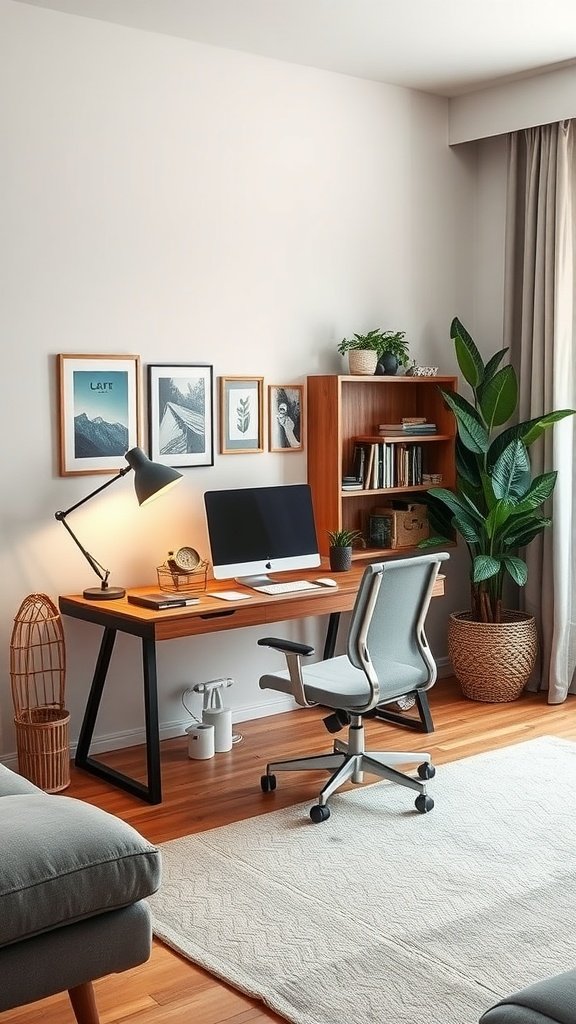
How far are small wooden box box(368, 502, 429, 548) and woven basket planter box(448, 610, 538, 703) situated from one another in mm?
482

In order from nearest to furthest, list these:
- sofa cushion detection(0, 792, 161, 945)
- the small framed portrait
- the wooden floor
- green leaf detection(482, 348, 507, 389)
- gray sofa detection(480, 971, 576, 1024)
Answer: gray sofa detection(480, 971, 576, 1024) → sofa cushion detection(0, 792, 161, 945) → the wooden floor → the small framed portrait → green leaf detection(482, 348, 507, 389)

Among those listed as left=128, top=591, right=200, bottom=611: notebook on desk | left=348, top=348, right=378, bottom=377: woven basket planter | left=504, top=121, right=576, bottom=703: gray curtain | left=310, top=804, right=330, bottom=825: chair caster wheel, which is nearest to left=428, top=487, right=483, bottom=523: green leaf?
left=504, top=121, right=576, bottom=703: gray curtain

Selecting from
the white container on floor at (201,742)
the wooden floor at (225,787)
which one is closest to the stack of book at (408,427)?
the wooden floor at (225,787)

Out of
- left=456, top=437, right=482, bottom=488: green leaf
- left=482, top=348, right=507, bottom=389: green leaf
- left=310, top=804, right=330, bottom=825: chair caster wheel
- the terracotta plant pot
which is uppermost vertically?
left=482, top=348, right=507, bottom=389: green leaf

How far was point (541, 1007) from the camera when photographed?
1758mm

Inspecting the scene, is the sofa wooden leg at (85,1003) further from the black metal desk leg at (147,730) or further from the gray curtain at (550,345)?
the gray curtain at (550,345)

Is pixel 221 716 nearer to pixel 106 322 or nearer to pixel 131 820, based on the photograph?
pixel 131 820

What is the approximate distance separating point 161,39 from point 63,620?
2378mm

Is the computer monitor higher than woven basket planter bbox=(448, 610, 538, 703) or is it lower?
higher

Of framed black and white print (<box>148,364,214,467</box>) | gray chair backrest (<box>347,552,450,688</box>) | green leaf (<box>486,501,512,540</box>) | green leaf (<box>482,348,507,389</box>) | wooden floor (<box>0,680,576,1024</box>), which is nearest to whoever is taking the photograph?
wooden floor (<box>0,680,576,1024</box>)

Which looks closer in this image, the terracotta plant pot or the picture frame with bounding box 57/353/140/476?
the picture frame with bounding box 57/353/140/476

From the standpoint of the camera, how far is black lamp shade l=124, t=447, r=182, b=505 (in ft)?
13.5

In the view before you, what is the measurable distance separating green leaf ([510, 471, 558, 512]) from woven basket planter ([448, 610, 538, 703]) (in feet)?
1.90

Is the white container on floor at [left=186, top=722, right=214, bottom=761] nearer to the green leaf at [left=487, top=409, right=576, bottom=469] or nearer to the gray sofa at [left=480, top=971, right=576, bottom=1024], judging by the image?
the green leaf at [left=487, top=409, right=576, bottom=469]
